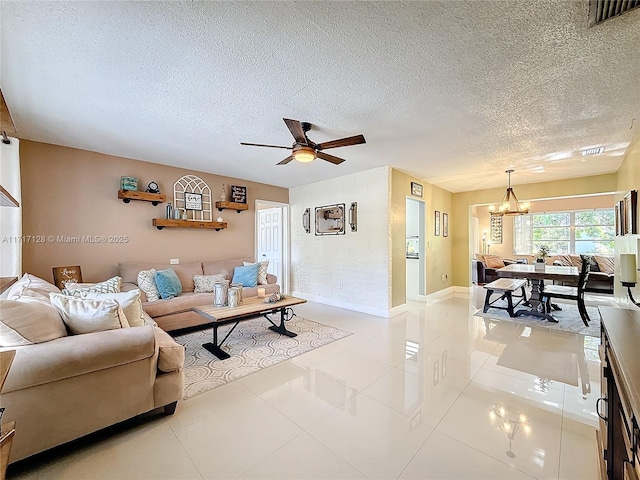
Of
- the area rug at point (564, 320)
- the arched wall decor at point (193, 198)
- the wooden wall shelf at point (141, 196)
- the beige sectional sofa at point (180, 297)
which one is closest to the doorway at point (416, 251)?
the area rug at point (564, 320)

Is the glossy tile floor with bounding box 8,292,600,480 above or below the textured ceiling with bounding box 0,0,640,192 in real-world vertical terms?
below

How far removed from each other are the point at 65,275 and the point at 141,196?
4.41 ft

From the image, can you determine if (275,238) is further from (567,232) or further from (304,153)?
(567,232)

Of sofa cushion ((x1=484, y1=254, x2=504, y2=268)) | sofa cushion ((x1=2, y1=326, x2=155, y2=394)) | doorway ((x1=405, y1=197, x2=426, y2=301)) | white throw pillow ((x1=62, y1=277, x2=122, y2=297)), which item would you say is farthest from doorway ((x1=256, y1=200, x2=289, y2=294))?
sofa cushion ((x1=484, y1=254, x2=504, y2=268))

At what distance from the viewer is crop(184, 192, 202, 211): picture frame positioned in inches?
182

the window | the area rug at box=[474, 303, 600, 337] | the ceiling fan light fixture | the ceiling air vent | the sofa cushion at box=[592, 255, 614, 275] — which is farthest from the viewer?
the window

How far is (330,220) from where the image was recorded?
5.37 m

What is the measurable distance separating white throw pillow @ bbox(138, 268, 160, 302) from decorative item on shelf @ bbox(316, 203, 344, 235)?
2.99 meters

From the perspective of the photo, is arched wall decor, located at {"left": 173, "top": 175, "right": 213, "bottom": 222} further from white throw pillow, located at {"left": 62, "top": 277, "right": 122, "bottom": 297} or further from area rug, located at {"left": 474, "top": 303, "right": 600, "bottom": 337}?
area rug, located at {"left": 474, "top": 303, "right": 600, "bottom": 337}

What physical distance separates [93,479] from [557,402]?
3094 mm

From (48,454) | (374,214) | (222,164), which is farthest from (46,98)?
(374,214)

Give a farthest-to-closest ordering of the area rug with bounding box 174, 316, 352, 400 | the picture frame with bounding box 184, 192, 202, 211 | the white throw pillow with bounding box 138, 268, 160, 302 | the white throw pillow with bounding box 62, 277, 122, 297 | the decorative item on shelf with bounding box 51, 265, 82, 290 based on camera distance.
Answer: the picture frame with bounding box 184, 192, 202, 211 → the white throw pillow with bounding box 138, 268, 160, 302 → the decorative item on shelf with bounding box 51, 265, 82, 290 → the white throw pillow with bounding box 62, 277, 122, 297 → the area rug with bounding box 174, 316, 352, 400

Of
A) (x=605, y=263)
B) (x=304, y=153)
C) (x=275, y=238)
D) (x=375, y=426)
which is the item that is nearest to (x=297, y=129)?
(x=304, y=153)

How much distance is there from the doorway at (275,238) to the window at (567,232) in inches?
314
